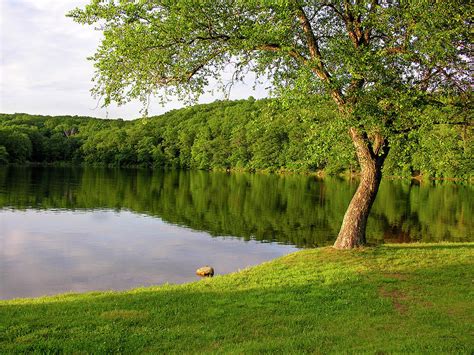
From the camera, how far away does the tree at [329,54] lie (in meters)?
15.2

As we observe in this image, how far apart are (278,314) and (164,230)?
2666 cm

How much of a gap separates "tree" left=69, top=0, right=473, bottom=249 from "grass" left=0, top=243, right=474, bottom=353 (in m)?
4.40

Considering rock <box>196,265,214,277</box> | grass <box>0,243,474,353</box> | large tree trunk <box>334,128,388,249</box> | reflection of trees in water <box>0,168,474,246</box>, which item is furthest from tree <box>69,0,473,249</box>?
reflection of trees in water <box>0,168,474,246</box>

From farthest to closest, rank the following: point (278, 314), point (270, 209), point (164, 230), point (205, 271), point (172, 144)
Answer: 1. point (172, 144)
2. point (270, 209)
3. point (164, 230)
4. point (205, 271)
5. point (278, 314)

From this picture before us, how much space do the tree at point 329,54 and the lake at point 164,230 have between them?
10.0 meters

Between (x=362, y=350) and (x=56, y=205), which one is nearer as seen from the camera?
Answer: (x=362, y=350)

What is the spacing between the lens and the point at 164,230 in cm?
3712

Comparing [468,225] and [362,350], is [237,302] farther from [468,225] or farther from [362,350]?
[468,225]

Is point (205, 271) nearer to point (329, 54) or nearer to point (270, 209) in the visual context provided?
point (329, 54)

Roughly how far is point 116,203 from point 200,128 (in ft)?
404

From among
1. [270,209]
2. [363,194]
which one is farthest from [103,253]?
[270,209]

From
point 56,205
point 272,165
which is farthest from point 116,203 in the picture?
point 272,165

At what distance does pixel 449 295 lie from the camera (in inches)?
511

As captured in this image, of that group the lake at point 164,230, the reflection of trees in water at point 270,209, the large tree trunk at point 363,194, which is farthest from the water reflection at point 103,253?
the large tree trunk at point 363,194
